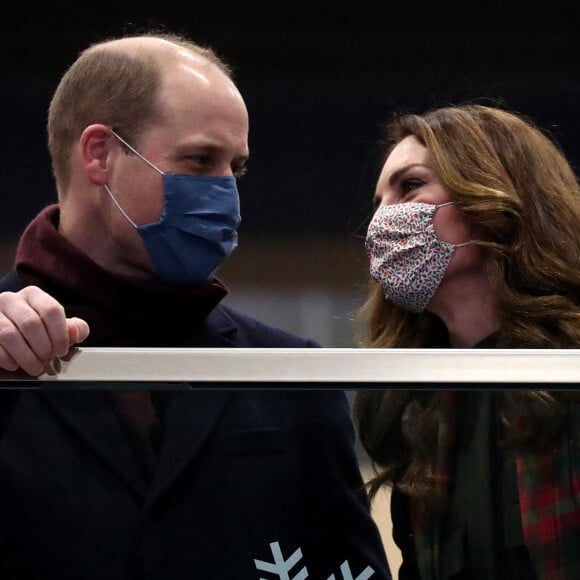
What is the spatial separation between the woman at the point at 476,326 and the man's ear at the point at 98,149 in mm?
568

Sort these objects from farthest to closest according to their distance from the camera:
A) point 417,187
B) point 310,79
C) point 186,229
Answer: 1. point 310,79
2. point 417,187
3. point 186,229

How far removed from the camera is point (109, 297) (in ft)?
5.89

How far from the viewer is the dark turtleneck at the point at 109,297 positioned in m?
1.79

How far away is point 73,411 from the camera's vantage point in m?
1.09

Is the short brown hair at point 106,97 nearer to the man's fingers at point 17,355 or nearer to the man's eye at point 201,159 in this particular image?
the man's eye at point 201,159

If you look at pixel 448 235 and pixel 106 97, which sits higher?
pixel 106 97

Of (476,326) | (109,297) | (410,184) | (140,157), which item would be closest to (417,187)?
(410,184)

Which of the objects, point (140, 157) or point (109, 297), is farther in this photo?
point (140, 157)

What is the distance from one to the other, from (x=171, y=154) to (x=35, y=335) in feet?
3.10

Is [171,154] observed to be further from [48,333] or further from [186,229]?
[48,333]

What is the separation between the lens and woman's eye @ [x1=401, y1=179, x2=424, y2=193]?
6.67 feet

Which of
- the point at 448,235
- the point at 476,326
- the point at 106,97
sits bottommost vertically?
the point at 476,326

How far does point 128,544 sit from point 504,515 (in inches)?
16.5

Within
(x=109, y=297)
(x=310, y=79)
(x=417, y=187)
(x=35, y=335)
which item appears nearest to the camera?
(x=35, y=335)
